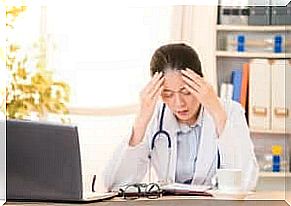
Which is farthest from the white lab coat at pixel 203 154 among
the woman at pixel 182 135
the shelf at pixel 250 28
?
the shelf at pixel 250 28

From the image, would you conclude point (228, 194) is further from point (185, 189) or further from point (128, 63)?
point (128, 63)

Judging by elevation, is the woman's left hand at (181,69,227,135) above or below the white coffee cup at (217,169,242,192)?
above

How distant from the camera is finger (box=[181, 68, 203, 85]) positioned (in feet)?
8.25

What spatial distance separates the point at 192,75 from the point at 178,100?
96 millimetres

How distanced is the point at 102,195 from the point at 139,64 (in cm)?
45

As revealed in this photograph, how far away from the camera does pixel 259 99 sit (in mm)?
2516

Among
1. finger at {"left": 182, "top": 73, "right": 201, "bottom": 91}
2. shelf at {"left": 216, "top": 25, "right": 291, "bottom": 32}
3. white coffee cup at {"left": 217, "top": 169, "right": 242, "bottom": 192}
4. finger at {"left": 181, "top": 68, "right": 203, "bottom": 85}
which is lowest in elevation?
white coffee cup at {"left": 217, "top": 169, "right": 242, "bottom": 192}

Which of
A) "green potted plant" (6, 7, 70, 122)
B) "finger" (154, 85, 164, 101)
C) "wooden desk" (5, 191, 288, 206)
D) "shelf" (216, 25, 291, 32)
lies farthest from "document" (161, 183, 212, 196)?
"shelf" (216, 25, 291, 32)

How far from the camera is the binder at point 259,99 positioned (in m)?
2.51

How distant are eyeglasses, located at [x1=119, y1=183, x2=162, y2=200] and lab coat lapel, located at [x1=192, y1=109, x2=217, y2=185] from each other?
0.42 feet

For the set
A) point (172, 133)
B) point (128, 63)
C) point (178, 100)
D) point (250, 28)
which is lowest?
point (172, 133)

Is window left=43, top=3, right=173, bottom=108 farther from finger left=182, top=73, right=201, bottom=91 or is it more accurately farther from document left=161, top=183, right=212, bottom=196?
document left=161, top=183, right=212, bottom=196

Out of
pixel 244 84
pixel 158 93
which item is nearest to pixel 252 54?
pixel 244 84

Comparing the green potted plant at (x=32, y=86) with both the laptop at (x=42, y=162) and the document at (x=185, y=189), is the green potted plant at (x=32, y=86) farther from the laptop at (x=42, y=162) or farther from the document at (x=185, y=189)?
the document at (x=185, y=189)
